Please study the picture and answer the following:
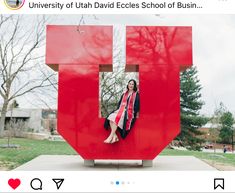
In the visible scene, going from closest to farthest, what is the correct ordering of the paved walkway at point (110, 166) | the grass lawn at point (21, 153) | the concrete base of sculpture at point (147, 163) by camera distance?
the paved walkway at point (110, 166), the concrete base of sculpture at point (147, 163), the grass lawn at point (21, 153)

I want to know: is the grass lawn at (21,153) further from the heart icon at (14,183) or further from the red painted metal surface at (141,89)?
the heart icon at (14,183)

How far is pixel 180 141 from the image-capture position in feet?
53.8

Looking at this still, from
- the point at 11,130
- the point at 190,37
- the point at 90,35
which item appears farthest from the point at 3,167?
the point at 11,130

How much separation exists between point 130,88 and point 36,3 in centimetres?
211

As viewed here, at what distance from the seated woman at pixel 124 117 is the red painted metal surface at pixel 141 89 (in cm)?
10

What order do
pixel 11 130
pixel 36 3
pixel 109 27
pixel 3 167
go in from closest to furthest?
pixel 36 3, pixel 109 27, pixel 3 167, pixel 11 130

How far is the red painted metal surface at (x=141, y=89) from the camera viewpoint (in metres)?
5.61

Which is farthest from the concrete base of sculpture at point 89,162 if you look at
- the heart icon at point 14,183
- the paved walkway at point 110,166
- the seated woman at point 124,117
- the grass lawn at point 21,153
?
the heart icon at point 14,183

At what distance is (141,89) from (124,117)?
53 centimetres

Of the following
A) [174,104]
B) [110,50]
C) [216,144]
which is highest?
[110,50]

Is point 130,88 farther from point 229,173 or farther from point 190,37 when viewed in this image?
point 229,173

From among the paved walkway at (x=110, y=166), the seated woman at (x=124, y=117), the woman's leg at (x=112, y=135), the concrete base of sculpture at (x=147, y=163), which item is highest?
the seated woman at (x=124, y=117)

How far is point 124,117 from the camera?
558 cm

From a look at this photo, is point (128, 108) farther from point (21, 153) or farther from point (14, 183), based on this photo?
point (21, 153)
